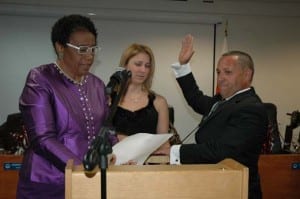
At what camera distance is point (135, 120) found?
2.73m

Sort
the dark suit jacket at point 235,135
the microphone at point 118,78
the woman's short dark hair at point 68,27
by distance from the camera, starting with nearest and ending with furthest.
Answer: the microphone at point 118,78, the woman's short dark hair at point 68,27, the dark suit jacket at point 235,135

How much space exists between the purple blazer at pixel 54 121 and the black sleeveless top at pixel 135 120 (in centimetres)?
108

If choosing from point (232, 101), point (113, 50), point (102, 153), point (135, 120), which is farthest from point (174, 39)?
point (102, 153)

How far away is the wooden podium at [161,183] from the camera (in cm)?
96

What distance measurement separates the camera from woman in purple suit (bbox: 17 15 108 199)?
139 cm

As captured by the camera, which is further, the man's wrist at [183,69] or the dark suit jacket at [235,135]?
the man's wrist at [183,69]

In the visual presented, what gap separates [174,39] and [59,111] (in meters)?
3.82

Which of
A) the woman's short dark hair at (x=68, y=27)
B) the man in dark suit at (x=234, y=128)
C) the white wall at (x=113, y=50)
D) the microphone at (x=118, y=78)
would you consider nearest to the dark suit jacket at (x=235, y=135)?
the man in dark suit at (x=234, y=128)

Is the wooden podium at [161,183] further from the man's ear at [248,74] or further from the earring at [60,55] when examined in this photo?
the man's ear at [248,74]

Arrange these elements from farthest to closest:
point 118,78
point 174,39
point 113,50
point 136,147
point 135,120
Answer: point 174,39
point 113,50
point 135,120
point 136,147
point 118,78

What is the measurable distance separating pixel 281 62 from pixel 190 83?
307 cm

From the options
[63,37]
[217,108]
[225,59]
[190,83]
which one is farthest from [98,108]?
[190,83]

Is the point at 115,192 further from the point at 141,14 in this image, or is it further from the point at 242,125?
the point at 141,14

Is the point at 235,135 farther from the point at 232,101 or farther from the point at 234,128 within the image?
the point at 232,101
